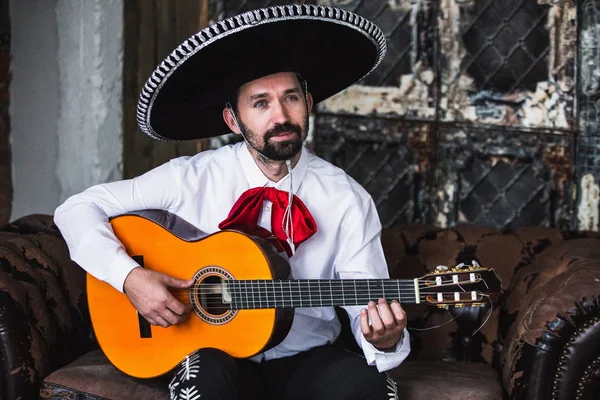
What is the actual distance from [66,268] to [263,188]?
0.92 meters

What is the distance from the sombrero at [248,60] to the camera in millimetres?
2641

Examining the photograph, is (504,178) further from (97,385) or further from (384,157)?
(97,385)

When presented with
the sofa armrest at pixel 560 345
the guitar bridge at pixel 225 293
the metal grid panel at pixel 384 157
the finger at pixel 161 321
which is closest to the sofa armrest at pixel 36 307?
the finger at pixel 161 321

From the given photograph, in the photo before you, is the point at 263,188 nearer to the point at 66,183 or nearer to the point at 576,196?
the point at 66,183

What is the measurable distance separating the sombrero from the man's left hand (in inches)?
35.3

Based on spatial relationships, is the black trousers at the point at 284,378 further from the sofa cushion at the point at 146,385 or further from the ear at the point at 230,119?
the ear at the point at 230,119

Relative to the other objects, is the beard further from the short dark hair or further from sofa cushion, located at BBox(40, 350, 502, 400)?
sofa cushion, located at BBox(40, 350, 502, 400)

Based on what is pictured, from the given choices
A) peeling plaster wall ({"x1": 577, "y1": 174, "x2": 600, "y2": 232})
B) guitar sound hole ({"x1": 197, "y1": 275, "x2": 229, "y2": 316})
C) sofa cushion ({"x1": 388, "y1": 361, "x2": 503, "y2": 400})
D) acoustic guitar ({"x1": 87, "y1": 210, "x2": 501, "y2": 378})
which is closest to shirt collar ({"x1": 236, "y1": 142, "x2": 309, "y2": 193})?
acoustic guitar ({"x1": 87, "y1": 210, "x2": 501, "y2": 378})

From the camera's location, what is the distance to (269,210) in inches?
116

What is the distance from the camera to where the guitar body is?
105 inches

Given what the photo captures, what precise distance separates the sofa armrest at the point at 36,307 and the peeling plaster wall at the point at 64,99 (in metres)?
0.92

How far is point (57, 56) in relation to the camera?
4.44 metres

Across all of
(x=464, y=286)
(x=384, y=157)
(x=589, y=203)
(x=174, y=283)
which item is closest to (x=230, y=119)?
(x=174, y=283)

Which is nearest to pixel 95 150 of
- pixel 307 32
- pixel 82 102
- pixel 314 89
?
pixel 82 102
